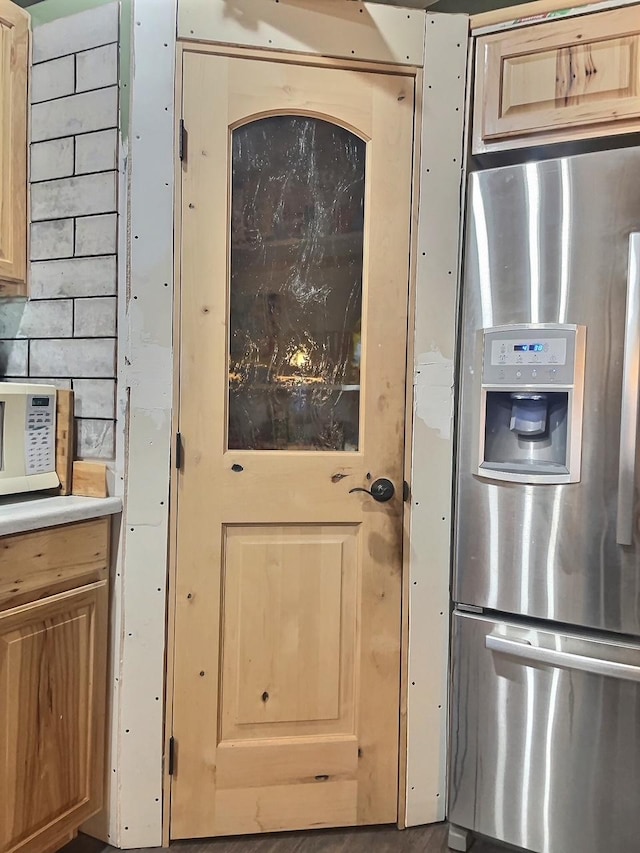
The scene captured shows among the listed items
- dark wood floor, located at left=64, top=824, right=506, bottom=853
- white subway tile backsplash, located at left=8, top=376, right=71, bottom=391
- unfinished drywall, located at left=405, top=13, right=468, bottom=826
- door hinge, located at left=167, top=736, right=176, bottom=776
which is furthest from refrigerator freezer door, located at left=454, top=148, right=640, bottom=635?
white subway tile backsplash, located at left=8, top=376, right=71, bottom=391

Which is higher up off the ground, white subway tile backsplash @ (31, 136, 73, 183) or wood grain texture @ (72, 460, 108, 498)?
white subway tile backsplash @ (31, 136, 73, 183)

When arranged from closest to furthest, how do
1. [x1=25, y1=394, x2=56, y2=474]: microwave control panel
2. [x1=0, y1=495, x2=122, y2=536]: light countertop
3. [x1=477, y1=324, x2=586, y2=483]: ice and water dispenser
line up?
[x1=0, y1=495, x2=122, y2=536]: light countertop < [x1=477, y1=324, x2=586, y2=483]: ice and water dispenser < [x1=25, y1=394, x2=56, y2=474]: microwave control panel

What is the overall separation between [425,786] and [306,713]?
1.37 feet

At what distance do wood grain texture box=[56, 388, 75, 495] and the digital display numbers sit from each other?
1232 mm

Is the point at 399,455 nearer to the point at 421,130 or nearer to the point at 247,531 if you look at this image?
the point at 247,531

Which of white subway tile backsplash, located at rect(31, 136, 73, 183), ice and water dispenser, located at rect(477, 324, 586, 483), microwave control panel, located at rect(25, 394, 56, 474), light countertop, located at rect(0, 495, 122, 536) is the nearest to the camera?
light countertop, located at rect(0, 495, 122, 536)

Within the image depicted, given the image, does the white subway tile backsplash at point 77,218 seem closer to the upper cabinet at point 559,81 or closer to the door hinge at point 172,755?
the door hinge at point 172,755

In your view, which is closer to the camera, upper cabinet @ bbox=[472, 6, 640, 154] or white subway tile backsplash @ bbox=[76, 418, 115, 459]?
upper cabinet @ bbox=[472, 6, 640, 154]

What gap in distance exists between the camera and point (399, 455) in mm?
1807

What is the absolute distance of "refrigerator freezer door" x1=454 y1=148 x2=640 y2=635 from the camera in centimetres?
151

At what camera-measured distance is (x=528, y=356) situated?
1.58 metres

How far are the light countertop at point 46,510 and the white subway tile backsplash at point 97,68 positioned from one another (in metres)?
1.14

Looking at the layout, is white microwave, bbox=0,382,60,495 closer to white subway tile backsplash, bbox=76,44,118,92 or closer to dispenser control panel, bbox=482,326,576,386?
white subway tile backsplash, bbox=76,44,118,92

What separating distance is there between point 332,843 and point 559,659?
855 mm
